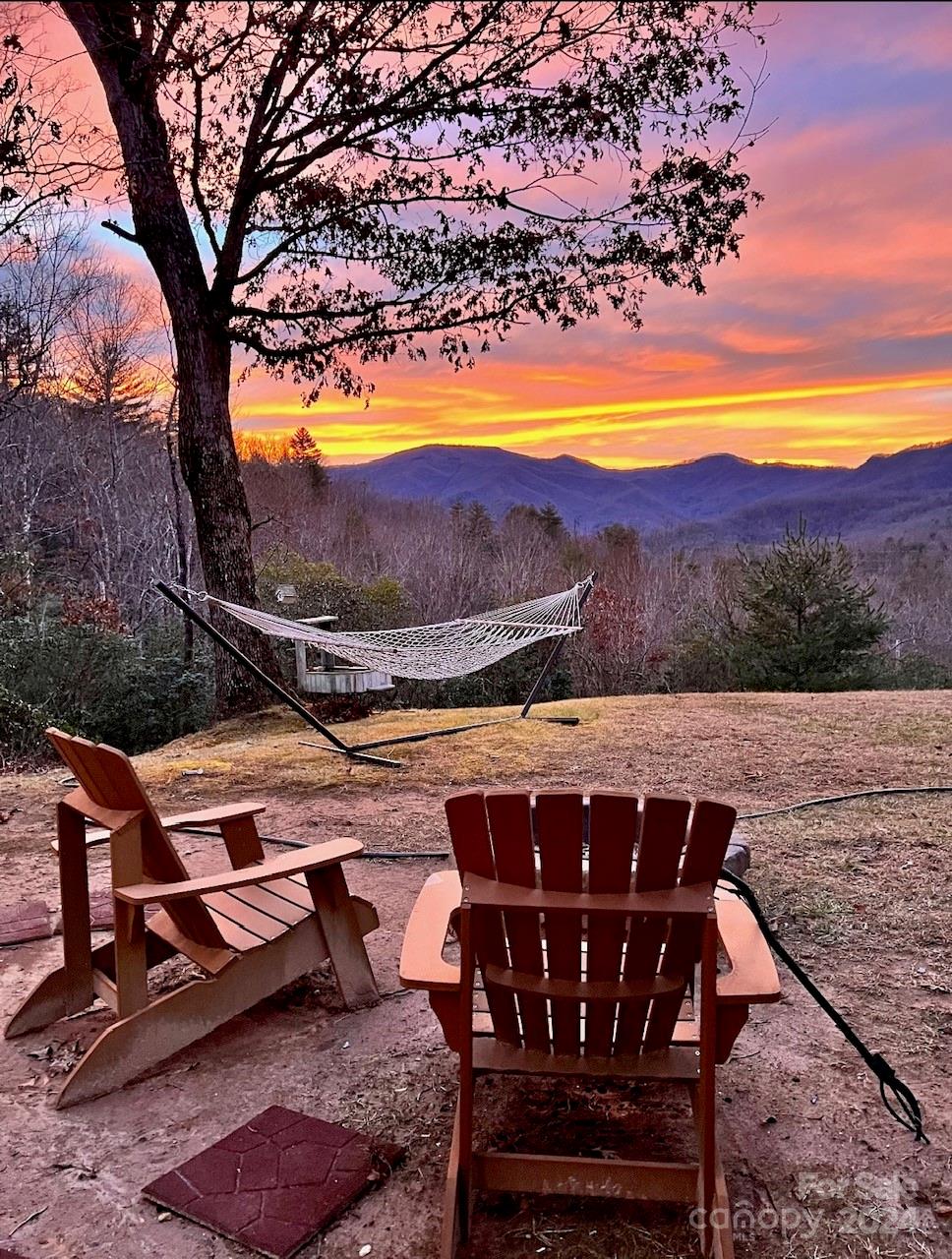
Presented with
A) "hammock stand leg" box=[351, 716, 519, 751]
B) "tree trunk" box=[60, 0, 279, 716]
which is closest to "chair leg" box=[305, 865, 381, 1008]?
"hammock stand leg" box=[351, 716, 519, 751]

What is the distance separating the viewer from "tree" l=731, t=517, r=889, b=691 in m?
9.20

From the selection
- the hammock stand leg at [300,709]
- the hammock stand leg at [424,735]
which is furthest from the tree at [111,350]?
the hammock stand leg at [424,735]

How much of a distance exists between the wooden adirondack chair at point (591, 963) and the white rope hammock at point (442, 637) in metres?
3.01

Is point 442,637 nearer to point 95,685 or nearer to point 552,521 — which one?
point 95,685

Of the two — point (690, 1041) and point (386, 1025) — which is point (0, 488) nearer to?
point (386, 1025)

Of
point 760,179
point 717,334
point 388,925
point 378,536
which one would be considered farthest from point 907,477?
point 388,925

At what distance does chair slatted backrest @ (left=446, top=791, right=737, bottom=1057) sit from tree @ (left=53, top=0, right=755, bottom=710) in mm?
5491

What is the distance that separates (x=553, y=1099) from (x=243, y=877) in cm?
77

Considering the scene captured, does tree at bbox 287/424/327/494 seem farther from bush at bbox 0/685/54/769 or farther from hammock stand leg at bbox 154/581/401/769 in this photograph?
hammock stand leg at bbox 154/581/401/769

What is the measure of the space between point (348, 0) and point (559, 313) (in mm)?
2485

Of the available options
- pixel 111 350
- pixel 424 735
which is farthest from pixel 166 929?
pixel 111 350

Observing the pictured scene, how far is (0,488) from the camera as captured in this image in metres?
10.8

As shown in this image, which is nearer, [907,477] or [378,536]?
[378,536]

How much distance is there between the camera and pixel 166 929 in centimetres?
206
